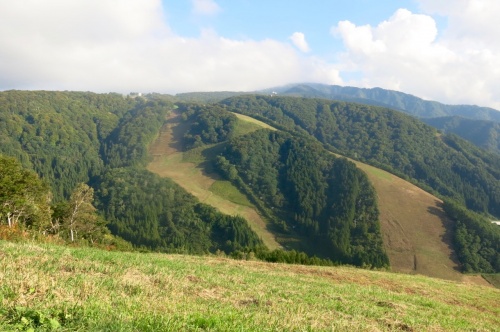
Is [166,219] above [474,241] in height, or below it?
below

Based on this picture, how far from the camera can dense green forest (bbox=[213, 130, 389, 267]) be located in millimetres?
140000

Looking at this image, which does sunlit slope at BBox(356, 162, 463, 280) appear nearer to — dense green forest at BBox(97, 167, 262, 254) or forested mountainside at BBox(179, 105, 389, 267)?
forested mountainside at BBox(179, 105, 389, 267)

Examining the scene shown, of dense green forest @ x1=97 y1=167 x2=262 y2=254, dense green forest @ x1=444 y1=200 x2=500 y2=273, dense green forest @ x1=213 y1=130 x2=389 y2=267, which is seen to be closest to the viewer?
dense green forest @ x1=444 y1=200 x2=500 y2=273

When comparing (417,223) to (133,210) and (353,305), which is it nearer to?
(133,210)

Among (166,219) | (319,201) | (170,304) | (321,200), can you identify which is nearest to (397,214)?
(321,200)

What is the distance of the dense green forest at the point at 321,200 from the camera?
140 meters

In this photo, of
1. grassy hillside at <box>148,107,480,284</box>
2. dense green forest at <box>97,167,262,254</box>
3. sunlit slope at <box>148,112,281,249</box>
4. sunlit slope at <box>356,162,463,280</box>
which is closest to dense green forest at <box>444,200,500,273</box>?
sunlit slope at <box>356,162,463,280</box>

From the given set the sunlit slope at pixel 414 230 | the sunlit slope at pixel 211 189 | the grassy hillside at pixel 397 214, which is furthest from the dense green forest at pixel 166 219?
the sunlit slope at pixel 414 230

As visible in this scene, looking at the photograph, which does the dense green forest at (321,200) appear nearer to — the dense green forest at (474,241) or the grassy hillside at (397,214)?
the grassy hillside at (397,214)

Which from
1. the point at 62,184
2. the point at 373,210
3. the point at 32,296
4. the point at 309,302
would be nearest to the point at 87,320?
the point at 32,296

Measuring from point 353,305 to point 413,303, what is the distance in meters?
6.10

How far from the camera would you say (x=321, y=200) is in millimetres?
171750

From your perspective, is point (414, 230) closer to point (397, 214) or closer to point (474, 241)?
point (397, 214)

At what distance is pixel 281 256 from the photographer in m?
58.0
